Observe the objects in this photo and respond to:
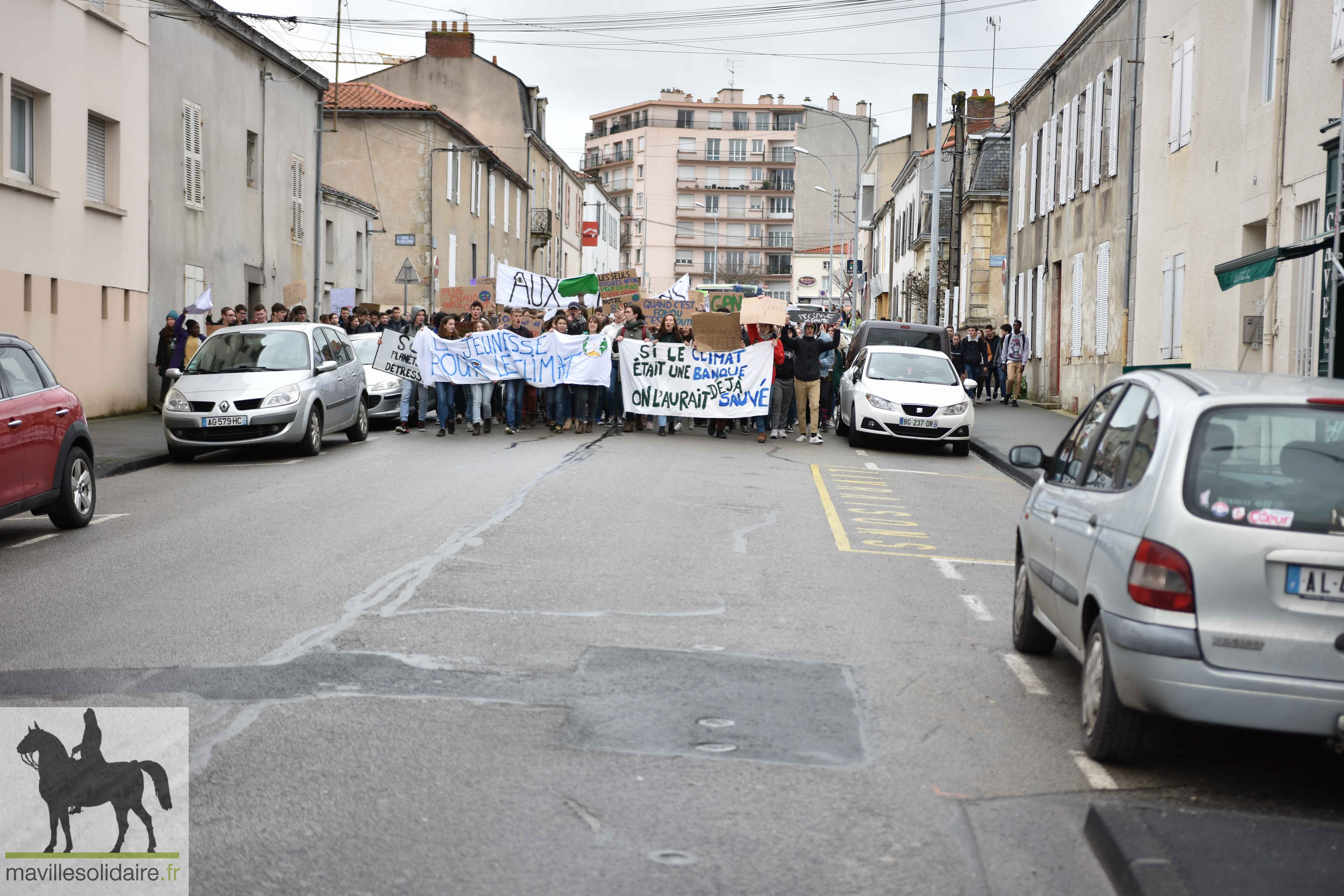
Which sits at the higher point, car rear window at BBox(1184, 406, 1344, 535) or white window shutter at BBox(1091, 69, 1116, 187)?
white window shutter at BBox(1091, 69, 1116, 187)

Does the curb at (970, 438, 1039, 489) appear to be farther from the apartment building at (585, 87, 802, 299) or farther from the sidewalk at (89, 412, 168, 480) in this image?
the apartment building at (585, 87, 802, 299)

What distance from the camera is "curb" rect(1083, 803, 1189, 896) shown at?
13.2ft

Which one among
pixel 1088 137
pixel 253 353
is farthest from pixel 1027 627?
pixel 1088 137

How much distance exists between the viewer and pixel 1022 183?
1446 inches

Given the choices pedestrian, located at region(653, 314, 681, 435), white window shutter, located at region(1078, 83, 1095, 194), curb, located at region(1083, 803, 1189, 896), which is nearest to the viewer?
curb, located at region(1083, 803, 1189, 896)

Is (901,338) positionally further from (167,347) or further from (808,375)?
(167,347)

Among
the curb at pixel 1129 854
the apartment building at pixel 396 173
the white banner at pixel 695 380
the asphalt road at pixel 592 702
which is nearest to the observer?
the curb at pixel 1129 854

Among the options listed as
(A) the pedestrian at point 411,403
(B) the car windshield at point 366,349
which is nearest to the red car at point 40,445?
(A) the pedestrian at point 411,403

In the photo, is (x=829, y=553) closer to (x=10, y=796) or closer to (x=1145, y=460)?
(x=1145, y=460)

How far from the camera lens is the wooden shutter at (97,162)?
76.9ft

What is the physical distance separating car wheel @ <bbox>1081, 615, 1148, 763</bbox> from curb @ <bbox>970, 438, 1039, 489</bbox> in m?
10.2

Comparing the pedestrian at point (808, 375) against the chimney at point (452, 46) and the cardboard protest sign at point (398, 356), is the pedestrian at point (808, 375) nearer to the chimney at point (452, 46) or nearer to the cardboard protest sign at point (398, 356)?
the cardboard protest sign at point (398, 356)

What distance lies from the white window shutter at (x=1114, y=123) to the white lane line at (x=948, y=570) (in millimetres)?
17919

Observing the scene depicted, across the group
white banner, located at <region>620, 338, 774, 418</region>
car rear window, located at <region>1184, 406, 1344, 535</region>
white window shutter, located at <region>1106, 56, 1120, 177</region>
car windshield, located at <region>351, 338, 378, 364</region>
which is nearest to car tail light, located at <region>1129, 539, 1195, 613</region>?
car rear window, located at <region>1184, 406, 1344, 535</region>
